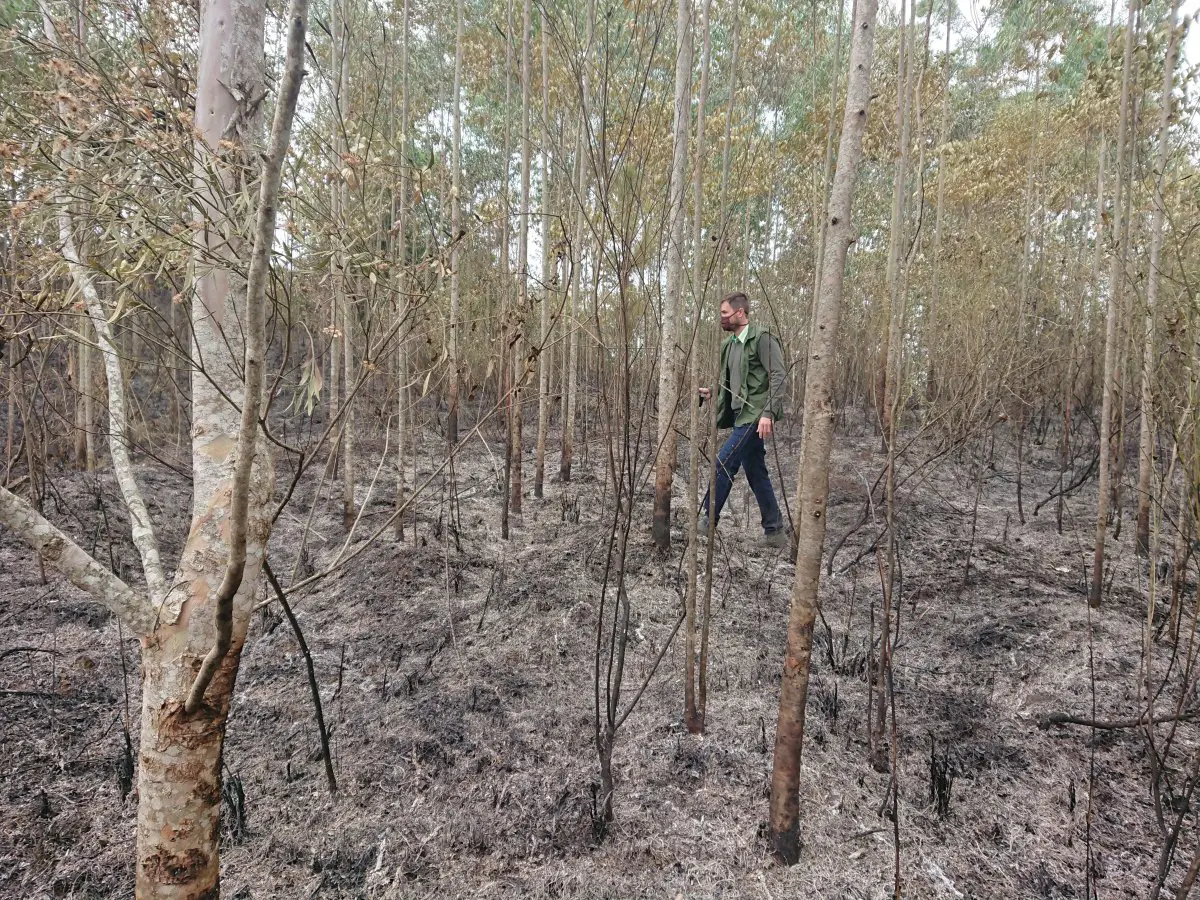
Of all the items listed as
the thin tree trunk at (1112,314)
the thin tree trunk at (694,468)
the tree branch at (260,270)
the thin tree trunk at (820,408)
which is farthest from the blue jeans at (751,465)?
the tree branch at (260,270)

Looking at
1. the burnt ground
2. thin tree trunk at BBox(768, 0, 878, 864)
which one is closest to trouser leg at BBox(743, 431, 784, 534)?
the burnt ground

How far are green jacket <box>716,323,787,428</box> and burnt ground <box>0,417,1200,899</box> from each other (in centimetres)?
104

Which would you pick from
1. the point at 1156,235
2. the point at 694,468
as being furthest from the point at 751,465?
the point at 1156,235

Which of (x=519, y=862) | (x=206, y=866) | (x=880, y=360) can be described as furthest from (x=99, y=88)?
(x=880, y=360)

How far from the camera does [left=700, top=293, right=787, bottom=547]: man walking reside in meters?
3.74

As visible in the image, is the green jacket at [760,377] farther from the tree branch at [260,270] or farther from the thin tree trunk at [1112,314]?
the tree branch at [260,270]

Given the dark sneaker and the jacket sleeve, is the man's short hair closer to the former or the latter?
the jacket sleeve

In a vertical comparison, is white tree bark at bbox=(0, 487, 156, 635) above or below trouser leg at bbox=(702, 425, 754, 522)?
below

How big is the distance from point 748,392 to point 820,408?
2.51m

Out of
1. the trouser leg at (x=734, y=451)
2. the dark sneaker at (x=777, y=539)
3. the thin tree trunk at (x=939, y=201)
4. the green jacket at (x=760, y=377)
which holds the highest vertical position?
the thin tree trunk at (x=939, y=201)

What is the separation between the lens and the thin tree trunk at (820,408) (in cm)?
142

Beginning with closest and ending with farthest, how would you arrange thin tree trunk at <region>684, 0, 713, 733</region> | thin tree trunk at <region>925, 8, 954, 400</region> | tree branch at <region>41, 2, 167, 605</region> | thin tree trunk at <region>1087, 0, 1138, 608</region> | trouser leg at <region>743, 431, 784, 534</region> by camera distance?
tree branch at <region>41, 2, 167, 605</region> < thin tree trunk at <region>684, 0, 713, 733</region> < thin tree trunk at <region>1087, 0, 1138, 608</region> < trouser leg at <region>743, 431, 784, 534</region> < thin tree trunk at <region>925, 8, 954, 400</region>

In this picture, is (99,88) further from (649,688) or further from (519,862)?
(649,688)

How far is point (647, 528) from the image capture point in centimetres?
476
